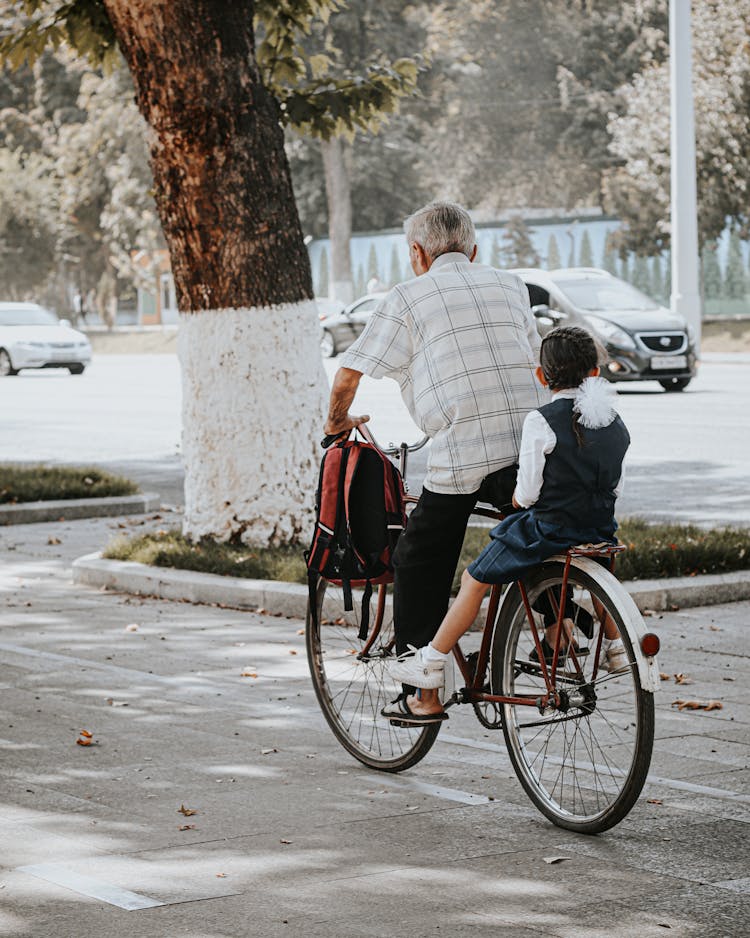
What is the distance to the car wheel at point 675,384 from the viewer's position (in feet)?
80.0

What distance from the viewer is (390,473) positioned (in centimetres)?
565

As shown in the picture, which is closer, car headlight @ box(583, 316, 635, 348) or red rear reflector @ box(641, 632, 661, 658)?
red rear reflector @ box(641, 632, 661, 658)

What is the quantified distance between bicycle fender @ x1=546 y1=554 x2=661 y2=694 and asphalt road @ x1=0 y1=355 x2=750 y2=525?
7.04 meters

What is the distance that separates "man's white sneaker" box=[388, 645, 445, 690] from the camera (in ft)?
17.6

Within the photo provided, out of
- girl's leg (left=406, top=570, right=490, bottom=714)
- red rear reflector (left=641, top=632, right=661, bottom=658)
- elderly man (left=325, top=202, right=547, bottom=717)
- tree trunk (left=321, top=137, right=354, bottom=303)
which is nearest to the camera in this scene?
red rear reflector (left=641, top=632, right=661, bottom=658)

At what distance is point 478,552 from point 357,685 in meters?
3.79

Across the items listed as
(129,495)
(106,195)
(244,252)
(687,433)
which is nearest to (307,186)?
(106,195)

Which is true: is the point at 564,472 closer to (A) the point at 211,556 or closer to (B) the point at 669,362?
(A) the point at 211,556

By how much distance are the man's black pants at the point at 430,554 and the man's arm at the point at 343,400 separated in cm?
36

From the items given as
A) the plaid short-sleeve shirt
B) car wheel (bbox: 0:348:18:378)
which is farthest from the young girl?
car wheel (bbox: 0:348:18:378)

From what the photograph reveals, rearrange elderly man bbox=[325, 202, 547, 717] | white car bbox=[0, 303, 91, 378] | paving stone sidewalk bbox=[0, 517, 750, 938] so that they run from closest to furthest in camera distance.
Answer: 1. paving stone sidewalk bbox=[0, 517, 750, 938]
2. elderly man bbox=[325, 202, 547, 717]
3. white car bbox=[0, 303, 91, 378]

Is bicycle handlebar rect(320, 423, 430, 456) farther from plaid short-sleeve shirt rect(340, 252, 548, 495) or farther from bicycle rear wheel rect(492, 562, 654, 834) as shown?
bicycle rear wheel rect(492, 562, 654, 834)

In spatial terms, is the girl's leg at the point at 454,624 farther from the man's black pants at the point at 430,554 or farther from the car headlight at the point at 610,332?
the car headlight at the point at 610,332

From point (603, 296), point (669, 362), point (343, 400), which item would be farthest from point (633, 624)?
point (603, 296)
